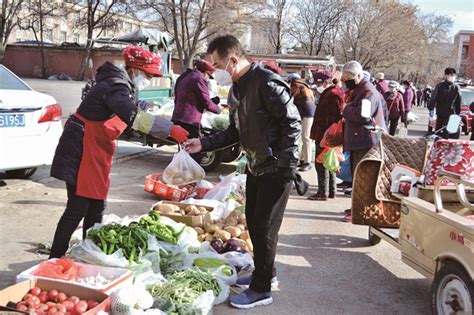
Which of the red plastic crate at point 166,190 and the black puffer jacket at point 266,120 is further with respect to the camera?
the red plastic crate at point 166,190

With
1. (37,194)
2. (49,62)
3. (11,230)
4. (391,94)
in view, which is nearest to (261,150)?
(11,230)

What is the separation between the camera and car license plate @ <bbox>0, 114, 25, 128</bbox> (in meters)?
6.36

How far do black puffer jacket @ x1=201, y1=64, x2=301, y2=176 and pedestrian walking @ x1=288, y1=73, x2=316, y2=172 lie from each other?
5247 mm

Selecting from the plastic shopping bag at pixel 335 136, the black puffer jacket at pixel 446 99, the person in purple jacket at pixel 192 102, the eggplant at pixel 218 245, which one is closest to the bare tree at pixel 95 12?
the black puffer jacket at pixel 446 99

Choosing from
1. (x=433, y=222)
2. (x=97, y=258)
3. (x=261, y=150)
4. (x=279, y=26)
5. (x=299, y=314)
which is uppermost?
(x=279, y=26)

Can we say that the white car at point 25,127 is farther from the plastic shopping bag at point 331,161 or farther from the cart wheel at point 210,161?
the plastic shopping bag at point 331,161

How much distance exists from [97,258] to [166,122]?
46.6 inches

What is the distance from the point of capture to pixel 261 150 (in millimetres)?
3947

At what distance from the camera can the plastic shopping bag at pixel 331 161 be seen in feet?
24.4

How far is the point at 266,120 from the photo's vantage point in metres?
3.96

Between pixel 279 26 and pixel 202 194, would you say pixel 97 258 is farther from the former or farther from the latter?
pixel 279 26

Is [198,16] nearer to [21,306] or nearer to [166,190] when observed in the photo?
[166,190]

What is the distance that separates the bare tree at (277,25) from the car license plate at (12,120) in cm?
3860

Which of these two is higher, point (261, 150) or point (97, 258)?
point (261, 150)
